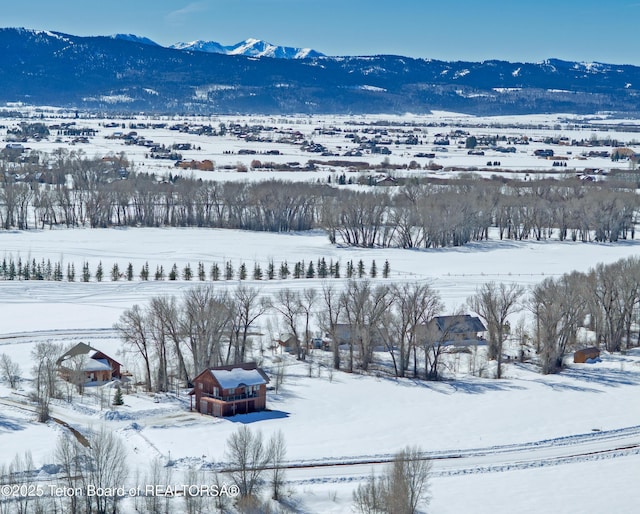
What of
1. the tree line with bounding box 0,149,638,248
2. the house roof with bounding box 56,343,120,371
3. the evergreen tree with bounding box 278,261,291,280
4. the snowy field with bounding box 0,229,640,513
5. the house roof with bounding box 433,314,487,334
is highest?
the tree line with bounding box 0,149,638,248

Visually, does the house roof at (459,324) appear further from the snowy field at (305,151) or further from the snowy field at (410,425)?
the snowy field at (305,151)

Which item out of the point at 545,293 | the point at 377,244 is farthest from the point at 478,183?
the point at 545,293

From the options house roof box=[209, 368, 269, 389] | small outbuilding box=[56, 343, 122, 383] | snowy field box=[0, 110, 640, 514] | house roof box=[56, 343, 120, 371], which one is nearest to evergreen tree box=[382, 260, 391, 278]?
snowy field box=[0, 110, 640, 514]

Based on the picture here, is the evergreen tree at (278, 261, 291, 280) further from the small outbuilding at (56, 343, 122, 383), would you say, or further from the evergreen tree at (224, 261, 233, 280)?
the small outbuilding at (56, 343, 122, 383)

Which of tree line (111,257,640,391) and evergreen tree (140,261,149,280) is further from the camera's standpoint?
evergreen tree (140,261,149,280)

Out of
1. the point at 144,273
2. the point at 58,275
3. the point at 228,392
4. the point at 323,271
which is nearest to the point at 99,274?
the point at 58,275

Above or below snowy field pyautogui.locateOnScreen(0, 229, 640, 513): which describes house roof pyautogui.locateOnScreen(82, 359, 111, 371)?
above

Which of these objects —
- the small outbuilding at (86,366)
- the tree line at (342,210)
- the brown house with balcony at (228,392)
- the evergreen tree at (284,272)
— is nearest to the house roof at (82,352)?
the small outbuilding at (86,366)
